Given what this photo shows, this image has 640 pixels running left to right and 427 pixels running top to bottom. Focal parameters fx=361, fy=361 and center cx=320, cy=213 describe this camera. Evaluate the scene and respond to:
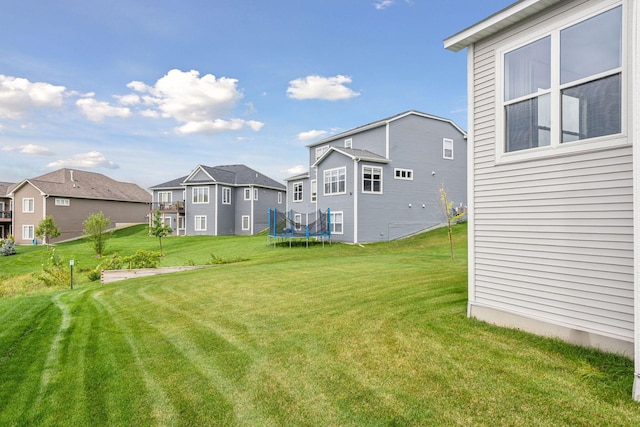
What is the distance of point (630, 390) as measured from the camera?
3.39 meters

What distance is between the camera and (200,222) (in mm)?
36094

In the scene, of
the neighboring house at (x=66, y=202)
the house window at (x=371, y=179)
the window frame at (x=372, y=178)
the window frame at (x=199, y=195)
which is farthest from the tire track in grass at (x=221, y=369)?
the neighboring house at (x=66, y=202)

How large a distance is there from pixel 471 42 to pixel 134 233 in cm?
4187

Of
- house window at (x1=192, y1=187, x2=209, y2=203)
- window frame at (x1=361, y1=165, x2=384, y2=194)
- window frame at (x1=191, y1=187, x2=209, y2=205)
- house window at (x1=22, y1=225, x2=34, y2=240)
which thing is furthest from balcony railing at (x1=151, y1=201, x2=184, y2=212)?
window frame at (x1=361, y1=165, x2=384, y2=194)

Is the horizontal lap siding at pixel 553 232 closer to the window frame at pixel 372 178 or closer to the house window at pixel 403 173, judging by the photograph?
the window frame at pixel 372 178

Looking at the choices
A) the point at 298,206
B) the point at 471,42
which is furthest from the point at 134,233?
the point at 471,42

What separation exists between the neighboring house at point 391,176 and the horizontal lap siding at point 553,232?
640 inches

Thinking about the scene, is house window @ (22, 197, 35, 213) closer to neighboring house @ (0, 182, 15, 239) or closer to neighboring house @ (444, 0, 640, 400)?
neighboring house @ (0, 182, 15, 239)

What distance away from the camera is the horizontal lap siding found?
4062 mm

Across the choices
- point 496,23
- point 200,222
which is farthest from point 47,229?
point 496,23

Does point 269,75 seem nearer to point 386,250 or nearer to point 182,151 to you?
point 386,250

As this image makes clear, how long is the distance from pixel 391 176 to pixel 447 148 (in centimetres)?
595

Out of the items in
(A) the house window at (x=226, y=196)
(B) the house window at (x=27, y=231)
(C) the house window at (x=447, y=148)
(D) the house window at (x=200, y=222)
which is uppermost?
(C) the house window at (x=447, y=148)

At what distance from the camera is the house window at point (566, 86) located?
426cm
